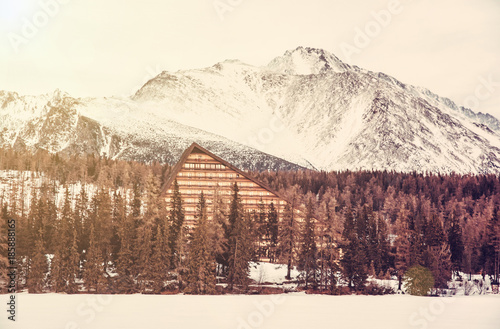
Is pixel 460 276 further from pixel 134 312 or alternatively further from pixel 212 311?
pixel 134 312

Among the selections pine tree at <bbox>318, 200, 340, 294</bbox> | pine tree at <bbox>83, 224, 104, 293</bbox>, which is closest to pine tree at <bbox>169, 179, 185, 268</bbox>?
pine tree at <bbox>83, 224, 104, 293</bbox>

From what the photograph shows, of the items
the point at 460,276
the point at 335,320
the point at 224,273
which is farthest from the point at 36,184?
the point at 335,320

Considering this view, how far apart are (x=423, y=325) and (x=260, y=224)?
153 feet

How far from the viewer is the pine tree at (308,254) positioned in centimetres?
7506

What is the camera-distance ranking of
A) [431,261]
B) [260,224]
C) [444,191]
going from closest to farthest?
[431,261] < [260,224] < [444,191]

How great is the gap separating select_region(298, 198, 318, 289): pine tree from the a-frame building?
42899 mm

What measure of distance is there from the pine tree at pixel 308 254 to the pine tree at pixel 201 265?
40.1 feet

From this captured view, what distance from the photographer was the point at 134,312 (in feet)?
178

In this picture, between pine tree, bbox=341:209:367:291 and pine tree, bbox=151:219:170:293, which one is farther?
pine tree, bbox=341:209:367:291

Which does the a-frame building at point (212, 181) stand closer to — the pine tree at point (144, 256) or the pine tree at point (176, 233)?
the pine tree at point (176, 233)

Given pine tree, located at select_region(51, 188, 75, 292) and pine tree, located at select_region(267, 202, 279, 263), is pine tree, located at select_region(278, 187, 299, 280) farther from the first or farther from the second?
pine tree, located at select_region(51, 188, 75, 292)

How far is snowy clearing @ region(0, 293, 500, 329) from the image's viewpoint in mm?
50656

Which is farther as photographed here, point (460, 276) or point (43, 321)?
point (460, 276)

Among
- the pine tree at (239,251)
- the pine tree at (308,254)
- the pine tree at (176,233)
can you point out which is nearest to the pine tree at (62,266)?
the pine tree at (176,233)
